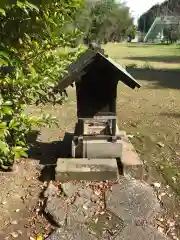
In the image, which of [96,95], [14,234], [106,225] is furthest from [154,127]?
[14,234]

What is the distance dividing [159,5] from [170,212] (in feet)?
278

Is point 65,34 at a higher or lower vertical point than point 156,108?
higher

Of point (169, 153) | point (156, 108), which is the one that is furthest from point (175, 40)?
point (169, 153)

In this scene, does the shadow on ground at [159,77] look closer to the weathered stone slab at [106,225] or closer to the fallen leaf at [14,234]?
the weathered stone slab at [106,225]

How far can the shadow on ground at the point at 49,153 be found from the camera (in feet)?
17.9

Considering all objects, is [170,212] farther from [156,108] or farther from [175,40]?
[175,40]

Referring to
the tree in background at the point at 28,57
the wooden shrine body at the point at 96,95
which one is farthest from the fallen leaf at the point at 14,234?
the wooden shrine body at the point at 96,95

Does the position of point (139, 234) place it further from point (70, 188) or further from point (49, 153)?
point (49, 153)

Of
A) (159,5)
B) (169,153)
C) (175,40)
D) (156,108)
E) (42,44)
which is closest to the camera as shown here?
→ (42,44)

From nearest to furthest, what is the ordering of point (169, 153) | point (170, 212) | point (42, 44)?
point (42, 44)
point (170, 212)
point (169, 153)

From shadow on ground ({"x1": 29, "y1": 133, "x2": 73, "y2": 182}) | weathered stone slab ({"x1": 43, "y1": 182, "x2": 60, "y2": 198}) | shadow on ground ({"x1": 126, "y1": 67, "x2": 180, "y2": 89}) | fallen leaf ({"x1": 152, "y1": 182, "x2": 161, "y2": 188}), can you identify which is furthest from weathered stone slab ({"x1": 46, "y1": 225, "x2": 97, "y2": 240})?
shadow on ground ({"x1": 126, "y1": 67, "x2": 180, "y2": 89})

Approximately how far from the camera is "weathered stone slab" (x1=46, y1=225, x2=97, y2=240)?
3.85 metres

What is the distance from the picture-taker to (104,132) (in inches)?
236

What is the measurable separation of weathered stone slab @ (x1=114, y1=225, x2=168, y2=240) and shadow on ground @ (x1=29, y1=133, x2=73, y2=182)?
164cm
